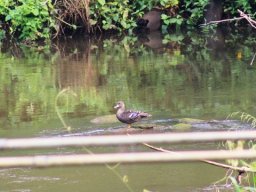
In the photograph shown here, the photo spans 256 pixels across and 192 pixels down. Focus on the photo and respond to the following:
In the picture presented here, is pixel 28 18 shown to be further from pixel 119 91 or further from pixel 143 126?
pixel 143 126

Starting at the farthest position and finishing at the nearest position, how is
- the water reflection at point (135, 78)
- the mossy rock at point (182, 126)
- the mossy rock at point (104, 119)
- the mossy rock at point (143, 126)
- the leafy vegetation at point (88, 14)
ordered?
the leafy vegetation at point (88, 14), the water reflection at point (135, 78), the mossy rock at point (104, 119), the mossy rock at point (143, 126), the mossy rock at point (182, 126)

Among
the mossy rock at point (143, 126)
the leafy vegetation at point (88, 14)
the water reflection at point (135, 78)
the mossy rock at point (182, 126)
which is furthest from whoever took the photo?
the leafy vegetation at point (88, 14)

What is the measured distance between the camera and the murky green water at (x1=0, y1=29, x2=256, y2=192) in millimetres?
5883

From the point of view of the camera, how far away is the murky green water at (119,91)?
5883 millimetres

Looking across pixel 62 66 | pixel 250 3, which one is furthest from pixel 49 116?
pixel 250 3

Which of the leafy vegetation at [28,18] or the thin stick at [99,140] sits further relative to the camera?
the leafy vegetation at [28,18]

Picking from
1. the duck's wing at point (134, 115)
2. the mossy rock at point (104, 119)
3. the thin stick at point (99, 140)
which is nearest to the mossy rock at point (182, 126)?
the duck's wing at point (134, 115)

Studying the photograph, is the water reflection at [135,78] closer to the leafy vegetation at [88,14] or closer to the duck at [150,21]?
the leafy vegetation at [88,14]

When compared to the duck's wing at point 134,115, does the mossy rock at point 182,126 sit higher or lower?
lower

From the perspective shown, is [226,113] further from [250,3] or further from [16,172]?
[250,3]

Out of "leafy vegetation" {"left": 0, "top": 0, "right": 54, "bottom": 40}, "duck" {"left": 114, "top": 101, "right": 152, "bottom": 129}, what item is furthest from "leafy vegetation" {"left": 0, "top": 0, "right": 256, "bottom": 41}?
"duck" {"left": 114, "top": 101, "right": 152, "bottom": 129}

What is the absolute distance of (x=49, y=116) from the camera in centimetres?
820

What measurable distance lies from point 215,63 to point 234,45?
8.27 ft

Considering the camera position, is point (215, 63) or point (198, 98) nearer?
point (198, 98)
